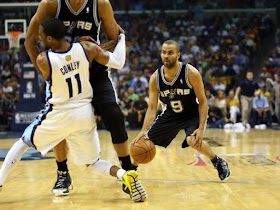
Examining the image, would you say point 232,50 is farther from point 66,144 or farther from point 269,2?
point 66,144

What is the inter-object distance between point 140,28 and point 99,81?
15.9 metres

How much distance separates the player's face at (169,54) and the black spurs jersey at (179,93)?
190 millimetres

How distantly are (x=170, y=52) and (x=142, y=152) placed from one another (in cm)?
106

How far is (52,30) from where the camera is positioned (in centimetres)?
416

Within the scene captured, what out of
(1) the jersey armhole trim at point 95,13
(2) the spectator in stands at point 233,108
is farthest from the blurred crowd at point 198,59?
(1) the jersey armhole trim at point 95,13

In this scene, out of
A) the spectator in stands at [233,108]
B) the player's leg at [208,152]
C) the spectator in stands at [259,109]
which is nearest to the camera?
the player's leg at [208,152]

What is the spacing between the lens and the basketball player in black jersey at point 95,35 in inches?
176

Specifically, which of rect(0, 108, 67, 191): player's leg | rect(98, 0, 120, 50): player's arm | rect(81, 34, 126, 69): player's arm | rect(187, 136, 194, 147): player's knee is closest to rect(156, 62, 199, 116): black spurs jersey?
rect(187, 136, 194, 147): player's knee

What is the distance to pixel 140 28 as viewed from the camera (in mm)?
20203

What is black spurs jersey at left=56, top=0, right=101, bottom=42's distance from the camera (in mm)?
4496

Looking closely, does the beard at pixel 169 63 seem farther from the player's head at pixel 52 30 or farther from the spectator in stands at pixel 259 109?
the spectator in stands at pixel 259 109

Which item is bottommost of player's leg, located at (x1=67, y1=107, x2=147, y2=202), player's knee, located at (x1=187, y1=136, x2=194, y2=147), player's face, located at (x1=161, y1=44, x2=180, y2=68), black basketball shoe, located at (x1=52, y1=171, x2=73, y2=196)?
black basketball shoe, located at (x1=52, y1=171, x2=73, y2=196)

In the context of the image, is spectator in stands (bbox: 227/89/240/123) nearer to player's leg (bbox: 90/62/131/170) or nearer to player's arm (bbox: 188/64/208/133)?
player's arm (bbox: 188/64/208/133)

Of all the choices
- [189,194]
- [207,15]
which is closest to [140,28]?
[207,15]
